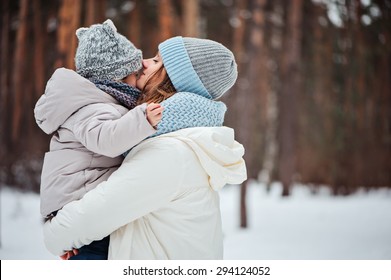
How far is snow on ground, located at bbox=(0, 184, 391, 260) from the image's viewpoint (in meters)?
3.47

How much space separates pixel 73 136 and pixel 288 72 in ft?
21.3

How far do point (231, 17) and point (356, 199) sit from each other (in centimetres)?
367

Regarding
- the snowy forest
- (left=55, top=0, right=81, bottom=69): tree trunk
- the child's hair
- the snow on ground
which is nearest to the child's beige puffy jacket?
the child's hair

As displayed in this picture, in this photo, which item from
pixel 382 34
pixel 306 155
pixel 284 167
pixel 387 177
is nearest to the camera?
pixel 382 34

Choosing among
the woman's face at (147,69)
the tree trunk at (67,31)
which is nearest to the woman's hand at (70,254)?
the woman's face at (147,69)

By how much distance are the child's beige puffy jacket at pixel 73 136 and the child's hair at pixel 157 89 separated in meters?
0.11

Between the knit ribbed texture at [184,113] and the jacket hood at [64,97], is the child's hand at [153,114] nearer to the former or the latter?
the knit ribbed texture at [184,113]

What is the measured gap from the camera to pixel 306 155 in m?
9.24

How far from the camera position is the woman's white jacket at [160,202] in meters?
1.23

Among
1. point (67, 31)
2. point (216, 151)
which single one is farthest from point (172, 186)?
point (67, 31)

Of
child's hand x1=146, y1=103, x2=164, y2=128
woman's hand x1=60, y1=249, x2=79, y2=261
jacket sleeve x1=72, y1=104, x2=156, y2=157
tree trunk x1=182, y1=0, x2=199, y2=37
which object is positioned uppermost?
tree trunk x1=182, y1=0, x2=199, y2=37

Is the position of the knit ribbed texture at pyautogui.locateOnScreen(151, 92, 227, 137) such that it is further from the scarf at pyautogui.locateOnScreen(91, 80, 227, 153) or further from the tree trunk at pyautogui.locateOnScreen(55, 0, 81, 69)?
the tree trunk at pyautogui.locateOnScreen(55, 0, 81, 69)

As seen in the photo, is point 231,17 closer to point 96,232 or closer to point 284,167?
point 284,167
